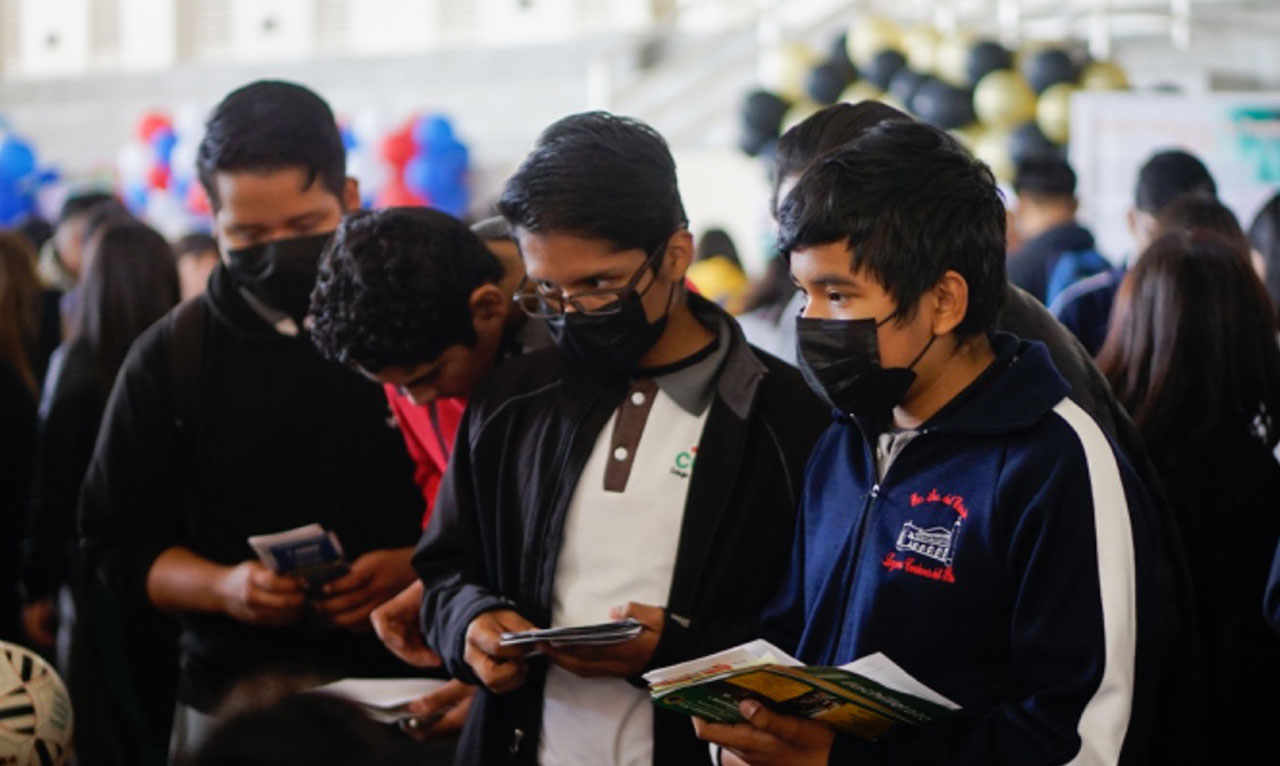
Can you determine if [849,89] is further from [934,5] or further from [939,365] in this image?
[939,365]

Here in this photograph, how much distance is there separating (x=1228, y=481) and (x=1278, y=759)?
2.04 feet

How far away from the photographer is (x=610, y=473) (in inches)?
93.5

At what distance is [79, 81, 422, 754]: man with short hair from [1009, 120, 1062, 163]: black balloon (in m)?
5.96

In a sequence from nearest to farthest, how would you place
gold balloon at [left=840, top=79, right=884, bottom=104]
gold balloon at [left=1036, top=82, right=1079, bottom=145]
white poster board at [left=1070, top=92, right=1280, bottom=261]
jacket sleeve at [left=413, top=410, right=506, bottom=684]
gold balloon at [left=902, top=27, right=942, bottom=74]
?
jacket sleeve at [left=413, top=410, right=506, bottom=684] < white poster board at [left=1070, top=92, right=1280, bottom=261] < gold balloon at [left=1036, top=82, right=1079, bottom=145] < gold balloon at [left=902, top=27, right=942, bottom=74] < gold balloon at [left=840, top=79, right=884, bottom=104]

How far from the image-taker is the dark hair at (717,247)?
26.8ft

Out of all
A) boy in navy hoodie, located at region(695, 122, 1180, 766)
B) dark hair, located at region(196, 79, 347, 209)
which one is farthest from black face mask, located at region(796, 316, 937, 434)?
dark hair, located at region(196, 79, 347, 209)

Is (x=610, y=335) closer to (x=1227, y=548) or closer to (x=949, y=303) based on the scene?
(x=949, y=303)

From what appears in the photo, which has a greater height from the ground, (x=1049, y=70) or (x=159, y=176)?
(x=1049, y=70)

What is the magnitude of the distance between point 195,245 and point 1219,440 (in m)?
3.62

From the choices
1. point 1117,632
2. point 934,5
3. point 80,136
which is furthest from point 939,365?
point 80,136

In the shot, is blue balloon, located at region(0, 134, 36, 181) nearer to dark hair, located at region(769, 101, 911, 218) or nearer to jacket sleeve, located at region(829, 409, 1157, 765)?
dark hair, located at region(769, 101, 911, 218)

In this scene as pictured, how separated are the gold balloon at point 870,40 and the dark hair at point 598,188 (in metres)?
7.22

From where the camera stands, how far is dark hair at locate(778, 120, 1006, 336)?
2.02 m

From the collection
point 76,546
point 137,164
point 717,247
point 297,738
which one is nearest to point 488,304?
point 297,738
